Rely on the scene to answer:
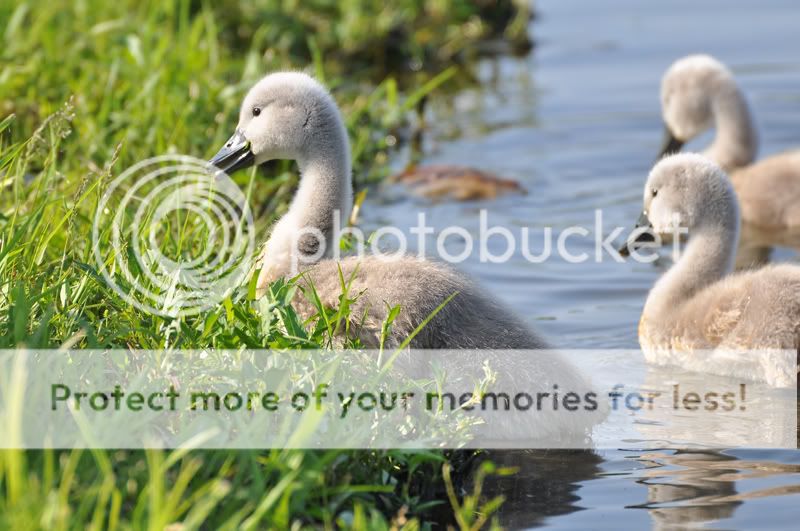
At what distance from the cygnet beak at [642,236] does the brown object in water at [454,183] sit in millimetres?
1667

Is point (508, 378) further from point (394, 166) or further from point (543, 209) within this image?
point (394, 166)

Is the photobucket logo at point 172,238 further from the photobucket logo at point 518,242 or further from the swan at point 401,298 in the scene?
the photobucket logo at point 518,242

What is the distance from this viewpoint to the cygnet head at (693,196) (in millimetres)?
5801

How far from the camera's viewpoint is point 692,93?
8.20m

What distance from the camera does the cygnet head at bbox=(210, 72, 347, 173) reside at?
16.1ft

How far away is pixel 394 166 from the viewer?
27.8ft

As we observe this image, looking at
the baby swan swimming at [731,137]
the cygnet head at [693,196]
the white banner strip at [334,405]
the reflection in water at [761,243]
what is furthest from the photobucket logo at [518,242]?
the white banner strip at [334,405]

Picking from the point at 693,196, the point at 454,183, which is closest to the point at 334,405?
the point at 693,196

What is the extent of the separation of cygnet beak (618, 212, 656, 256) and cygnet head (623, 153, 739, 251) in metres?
0.18

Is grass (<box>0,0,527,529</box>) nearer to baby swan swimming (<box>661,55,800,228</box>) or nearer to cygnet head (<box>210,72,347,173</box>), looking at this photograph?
cygnet head (<box>210,72,347,173</box>)

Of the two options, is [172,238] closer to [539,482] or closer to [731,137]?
[539,482]

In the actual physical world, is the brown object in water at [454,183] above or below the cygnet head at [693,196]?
above

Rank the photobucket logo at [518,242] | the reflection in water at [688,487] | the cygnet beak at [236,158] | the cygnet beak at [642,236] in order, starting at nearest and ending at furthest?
the reflection in water at [688,487] < the cygnet beak at [236,158] < the cygnet beak at [642,236] < the photobucket logo at [518,242]

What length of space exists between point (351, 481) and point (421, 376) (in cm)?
61
